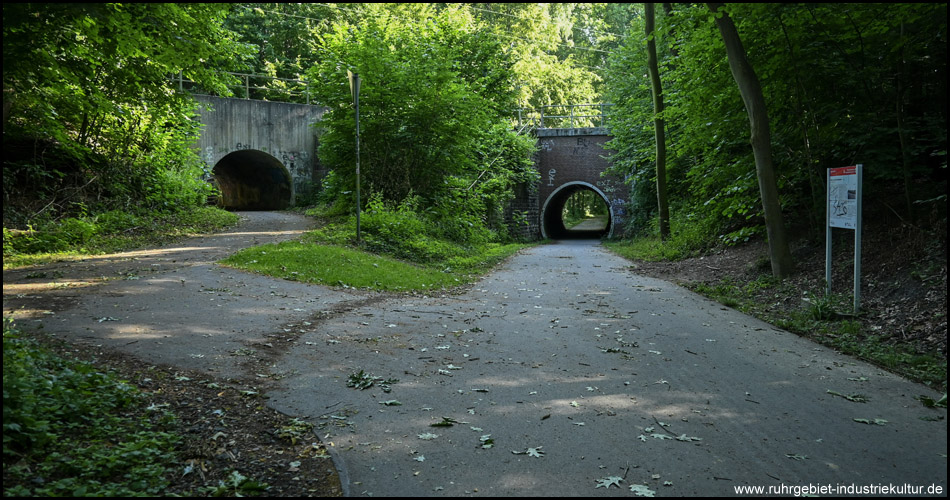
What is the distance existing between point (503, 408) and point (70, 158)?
14849mm

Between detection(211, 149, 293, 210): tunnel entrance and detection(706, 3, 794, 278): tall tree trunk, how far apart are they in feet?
67.6

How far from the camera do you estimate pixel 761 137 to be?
1110 cm

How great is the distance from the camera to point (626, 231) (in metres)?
30.3

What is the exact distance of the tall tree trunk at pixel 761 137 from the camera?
35.4 feet

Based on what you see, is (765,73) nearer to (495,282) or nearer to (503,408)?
(495,282)

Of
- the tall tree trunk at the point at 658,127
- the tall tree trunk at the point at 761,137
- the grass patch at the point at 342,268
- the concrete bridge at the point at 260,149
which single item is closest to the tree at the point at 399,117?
the grass patch at the point at 342,268

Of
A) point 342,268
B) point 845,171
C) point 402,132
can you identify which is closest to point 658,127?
point 402,132

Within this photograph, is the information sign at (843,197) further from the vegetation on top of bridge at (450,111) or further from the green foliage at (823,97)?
the green foliage at (823,97)

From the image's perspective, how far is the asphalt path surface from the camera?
381 cm

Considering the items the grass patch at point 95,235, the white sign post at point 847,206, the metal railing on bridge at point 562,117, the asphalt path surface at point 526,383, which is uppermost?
the metal railing on bridge at point 562,117

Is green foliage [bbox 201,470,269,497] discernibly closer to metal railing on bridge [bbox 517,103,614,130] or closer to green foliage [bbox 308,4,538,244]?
green foliage [bbox 308,4,538,244]

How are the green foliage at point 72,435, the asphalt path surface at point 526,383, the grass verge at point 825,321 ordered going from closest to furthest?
the green foliage at point 72,435 → the asphalt path surface at point 526,383 → the grass verge at point 825,321

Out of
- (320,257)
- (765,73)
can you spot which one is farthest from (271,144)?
(765,73)

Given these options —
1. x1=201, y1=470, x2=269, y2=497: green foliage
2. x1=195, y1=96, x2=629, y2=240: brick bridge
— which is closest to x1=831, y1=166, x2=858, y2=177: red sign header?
x1=201, y1=470, x2=269, y2=497: green foliage
